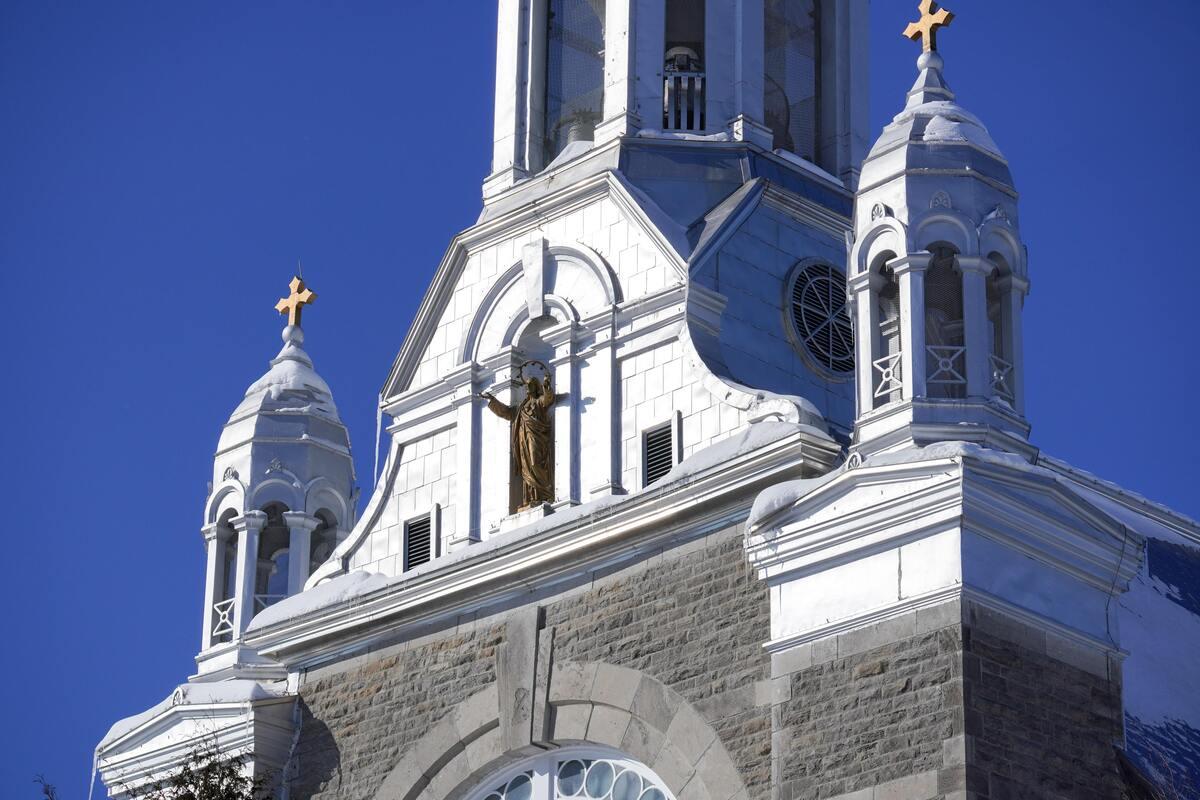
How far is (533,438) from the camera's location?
29688 mm

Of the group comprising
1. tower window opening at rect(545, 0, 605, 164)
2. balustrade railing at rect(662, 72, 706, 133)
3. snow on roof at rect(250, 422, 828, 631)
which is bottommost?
snow on roof at rect(250, 422, 828, 631)

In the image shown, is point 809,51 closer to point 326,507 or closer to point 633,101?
point 633,101

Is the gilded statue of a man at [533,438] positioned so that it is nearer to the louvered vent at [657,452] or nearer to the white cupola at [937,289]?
the louvered vent at [657,452]

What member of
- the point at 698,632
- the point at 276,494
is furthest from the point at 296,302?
the point at 698,632

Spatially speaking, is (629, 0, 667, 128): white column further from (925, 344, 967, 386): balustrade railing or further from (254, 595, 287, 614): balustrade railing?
(254, 595, 287, 614): balustrade railing

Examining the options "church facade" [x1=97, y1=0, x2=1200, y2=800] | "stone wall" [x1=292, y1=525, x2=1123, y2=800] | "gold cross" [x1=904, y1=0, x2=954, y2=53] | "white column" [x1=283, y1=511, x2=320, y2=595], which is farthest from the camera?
"white column" [x1=283, y1=511, x2=320, y2=595]

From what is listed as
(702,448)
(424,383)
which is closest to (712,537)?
(702,448)

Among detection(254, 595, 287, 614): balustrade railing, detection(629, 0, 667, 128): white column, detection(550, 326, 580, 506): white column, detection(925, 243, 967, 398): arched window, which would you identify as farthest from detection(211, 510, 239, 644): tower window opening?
detection(925, 243, 967, 398): arched window

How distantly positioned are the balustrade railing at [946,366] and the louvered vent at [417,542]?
21.5 feet

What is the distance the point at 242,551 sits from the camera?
32938 mm

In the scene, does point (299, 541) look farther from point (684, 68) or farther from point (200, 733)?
point (684, 68)

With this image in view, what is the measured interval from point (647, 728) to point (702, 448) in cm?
298

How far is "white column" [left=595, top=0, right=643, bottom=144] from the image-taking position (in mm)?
31547

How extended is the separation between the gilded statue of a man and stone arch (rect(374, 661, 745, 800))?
7.77ft
